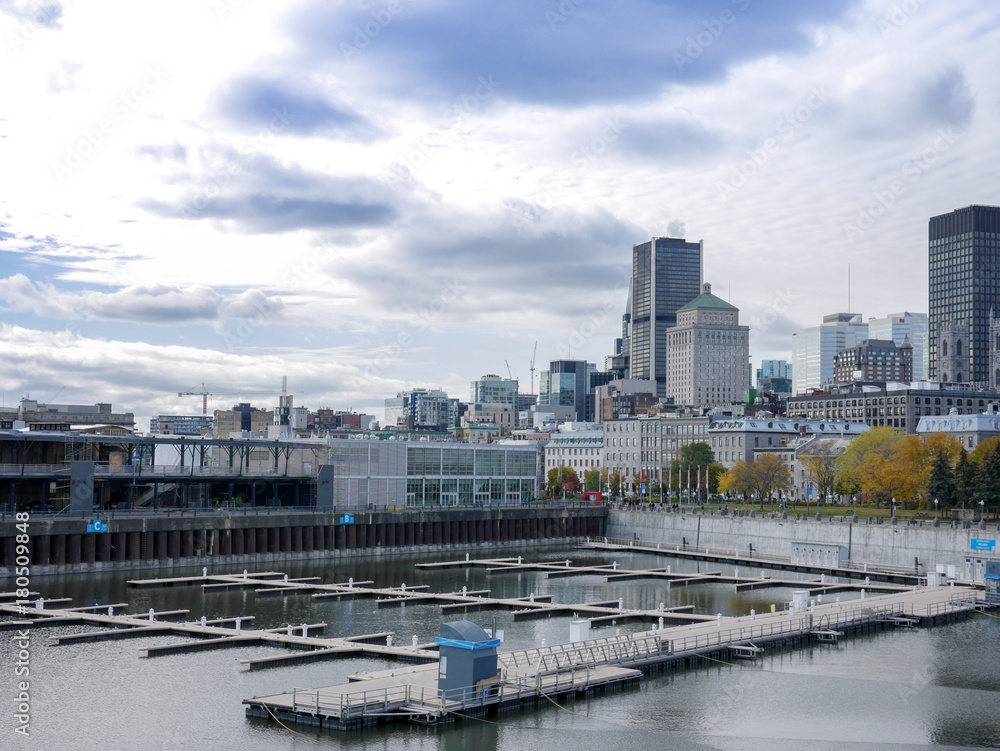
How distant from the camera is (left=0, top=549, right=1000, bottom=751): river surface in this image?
48.0 m

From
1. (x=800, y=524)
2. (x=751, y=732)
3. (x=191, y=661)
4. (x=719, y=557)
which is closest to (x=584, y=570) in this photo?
(x=719, y=557)

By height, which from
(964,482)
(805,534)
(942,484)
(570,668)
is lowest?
(570,668)

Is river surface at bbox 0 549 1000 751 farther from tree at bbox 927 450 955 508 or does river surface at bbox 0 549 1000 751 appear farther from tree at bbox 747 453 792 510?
tree at bbox 747 453 792 510

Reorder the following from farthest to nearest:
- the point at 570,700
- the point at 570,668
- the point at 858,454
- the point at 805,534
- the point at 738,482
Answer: the point at 738,482, the point at 858,454, the point at 805,534, the point at 570,668, the point at 570,700

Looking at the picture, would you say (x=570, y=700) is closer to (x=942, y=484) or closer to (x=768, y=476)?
(x=942, y=484)

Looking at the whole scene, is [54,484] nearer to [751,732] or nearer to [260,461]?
[260,461]

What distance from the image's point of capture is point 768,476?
186500 millimetres

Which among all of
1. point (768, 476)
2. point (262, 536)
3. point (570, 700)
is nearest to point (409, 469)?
point (262, 536)

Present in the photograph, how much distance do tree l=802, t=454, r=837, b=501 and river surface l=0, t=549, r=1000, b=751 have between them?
99709 mm

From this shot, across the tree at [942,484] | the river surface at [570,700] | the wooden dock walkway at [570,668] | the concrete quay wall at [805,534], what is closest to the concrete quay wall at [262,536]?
the concrete quay wall at [805,534]

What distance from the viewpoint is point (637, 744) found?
47.5 meters

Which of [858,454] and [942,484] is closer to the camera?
[942,484]

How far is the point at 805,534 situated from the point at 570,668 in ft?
244

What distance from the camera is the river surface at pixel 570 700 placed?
48031mm
